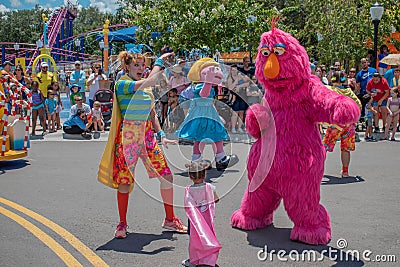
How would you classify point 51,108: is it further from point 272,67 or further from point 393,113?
point 272,67

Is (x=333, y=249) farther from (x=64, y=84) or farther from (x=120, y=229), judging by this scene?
(x=64, y=84)

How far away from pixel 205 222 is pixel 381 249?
173 cm

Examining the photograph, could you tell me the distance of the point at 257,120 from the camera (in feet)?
16.8

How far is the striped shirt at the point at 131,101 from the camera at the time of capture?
511cm

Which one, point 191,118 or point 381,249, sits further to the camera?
point 191,118

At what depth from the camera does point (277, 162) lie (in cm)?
498

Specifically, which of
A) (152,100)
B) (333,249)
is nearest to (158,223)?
(152,100)

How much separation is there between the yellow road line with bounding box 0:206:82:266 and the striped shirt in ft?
4.50

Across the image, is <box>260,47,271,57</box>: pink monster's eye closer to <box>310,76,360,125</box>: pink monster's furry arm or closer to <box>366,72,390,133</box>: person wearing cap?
<box>310,76,360,125</box>: pink monster's furry arm

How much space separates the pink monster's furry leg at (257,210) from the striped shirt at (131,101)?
1344 millimetres

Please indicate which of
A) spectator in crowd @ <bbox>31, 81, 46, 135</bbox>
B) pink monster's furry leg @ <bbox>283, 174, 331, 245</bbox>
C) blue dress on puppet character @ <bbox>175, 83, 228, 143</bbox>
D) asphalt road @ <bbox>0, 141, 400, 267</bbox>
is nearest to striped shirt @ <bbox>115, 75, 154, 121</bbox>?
asphalt road @ <bbox>0, 141, 400, 267</bbox>

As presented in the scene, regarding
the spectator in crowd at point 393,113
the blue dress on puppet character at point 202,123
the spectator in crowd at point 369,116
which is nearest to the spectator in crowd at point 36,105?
the blue dress on puppet character at point 202,123

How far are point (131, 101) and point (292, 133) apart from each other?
1.57 meters

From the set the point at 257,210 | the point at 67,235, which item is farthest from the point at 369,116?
the point at 67,235
